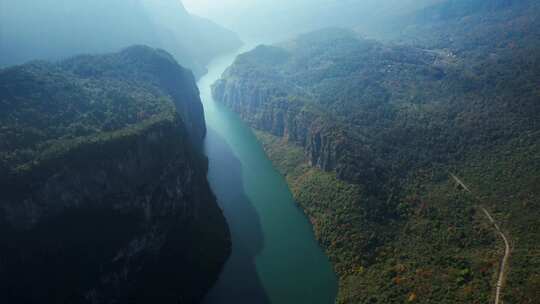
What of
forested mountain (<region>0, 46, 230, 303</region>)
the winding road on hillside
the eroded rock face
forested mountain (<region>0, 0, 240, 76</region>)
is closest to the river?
forested mountain (<region>0, 46, 230, 303</region>)

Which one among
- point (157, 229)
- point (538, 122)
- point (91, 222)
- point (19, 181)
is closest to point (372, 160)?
point (538, 122)

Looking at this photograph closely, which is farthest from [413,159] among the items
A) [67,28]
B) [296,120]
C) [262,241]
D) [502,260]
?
[67,28]

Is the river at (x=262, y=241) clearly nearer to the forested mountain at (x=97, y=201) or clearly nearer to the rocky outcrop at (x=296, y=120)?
the forested mountain at (x=97, y=201)

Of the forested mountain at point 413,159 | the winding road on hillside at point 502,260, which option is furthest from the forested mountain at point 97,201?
the winding road on hillside at point 502,260

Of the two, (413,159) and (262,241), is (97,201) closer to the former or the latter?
(262,241)

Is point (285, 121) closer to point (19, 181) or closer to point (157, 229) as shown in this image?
point (157, 229)
